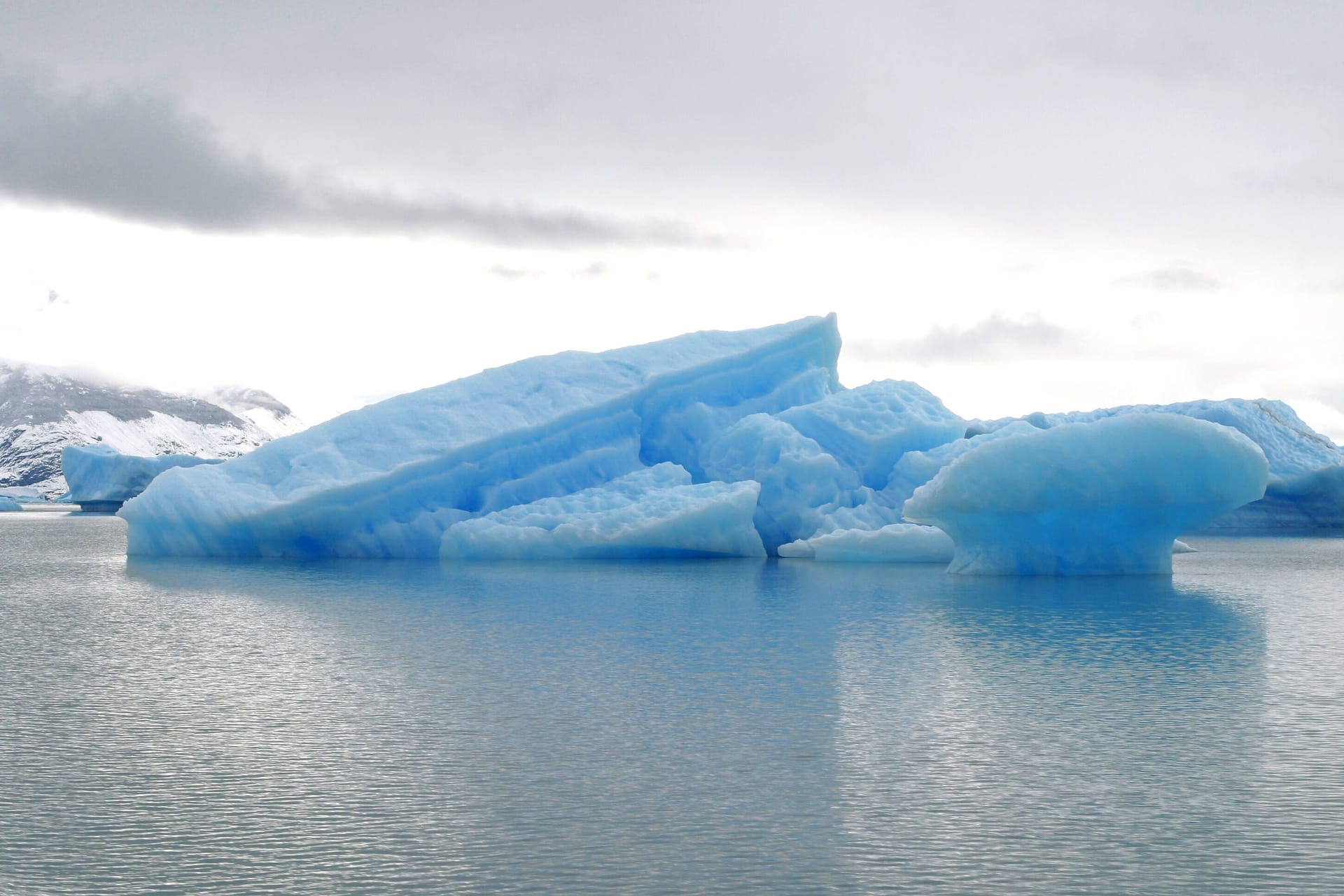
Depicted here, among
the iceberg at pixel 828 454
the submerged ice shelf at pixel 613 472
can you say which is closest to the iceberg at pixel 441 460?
the submerged ice shelf at pixel 613 472

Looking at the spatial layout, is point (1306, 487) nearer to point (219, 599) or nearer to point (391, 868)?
point (219, 599)

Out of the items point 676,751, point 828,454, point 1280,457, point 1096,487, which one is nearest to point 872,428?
point 828,454

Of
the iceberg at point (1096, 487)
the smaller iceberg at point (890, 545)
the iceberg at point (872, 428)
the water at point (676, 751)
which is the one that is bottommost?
the water at point (676, 751)

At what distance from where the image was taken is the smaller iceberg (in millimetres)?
16797

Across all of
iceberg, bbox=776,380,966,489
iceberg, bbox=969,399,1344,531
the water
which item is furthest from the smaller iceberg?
iceberg, bbox=969,399,1344,531

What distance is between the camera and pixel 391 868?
3.83 metres

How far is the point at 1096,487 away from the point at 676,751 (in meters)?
8.87

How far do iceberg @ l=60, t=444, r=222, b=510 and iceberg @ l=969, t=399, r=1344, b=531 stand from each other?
34.9m

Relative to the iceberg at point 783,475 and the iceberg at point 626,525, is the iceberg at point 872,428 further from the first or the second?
the iceberg at point 626,525

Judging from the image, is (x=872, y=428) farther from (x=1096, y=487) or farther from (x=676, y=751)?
(x=676, y=751)

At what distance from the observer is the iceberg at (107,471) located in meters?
50.0

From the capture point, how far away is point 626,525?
55.7 ft

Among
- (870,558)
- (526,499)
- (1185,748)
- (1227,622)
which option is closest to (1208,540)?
(870,558)

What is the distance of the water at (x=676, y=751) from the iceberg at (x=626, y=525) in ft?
19.9
